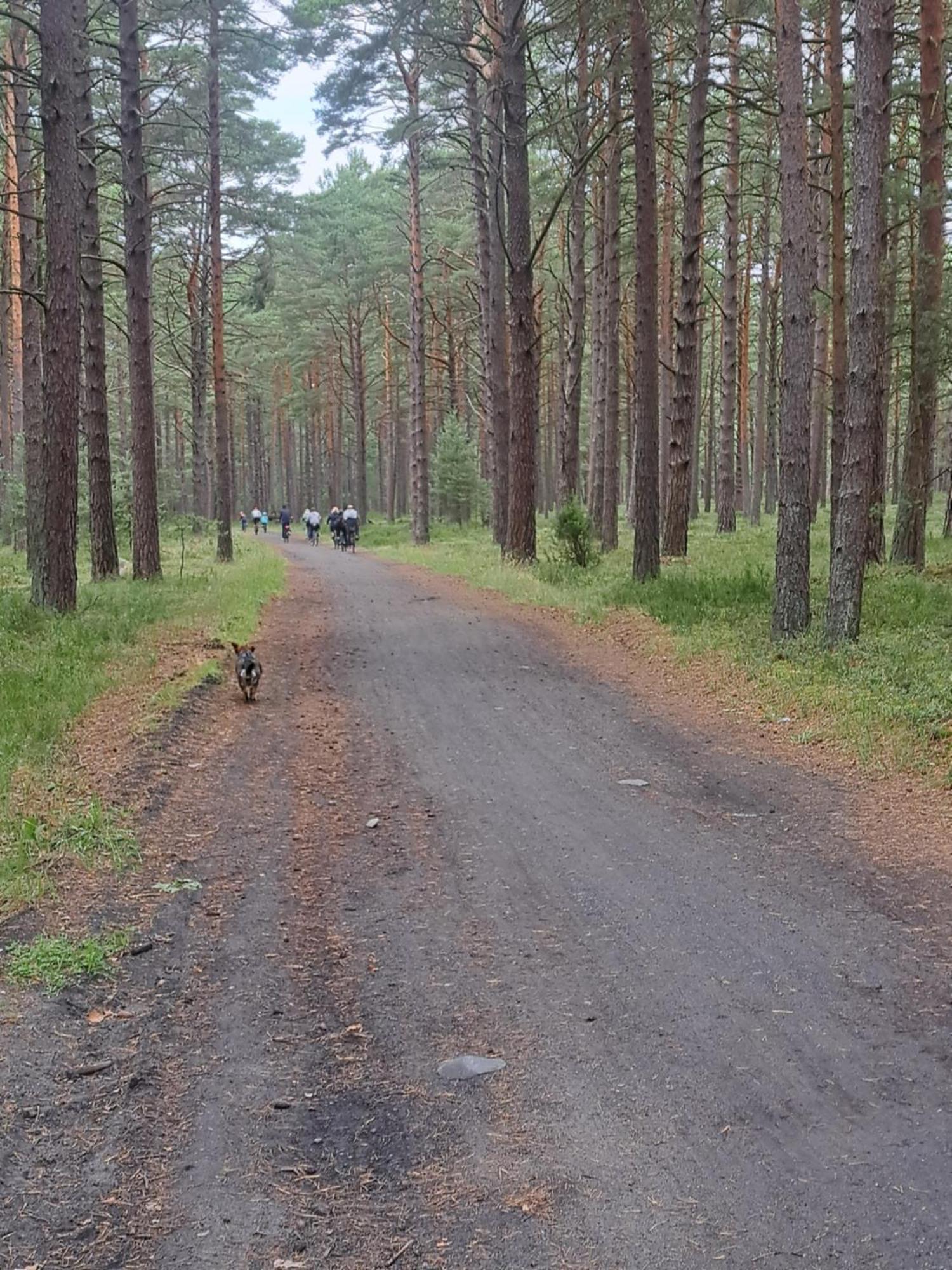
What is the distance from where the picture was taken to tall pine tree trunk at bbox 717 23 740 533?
66.9ft

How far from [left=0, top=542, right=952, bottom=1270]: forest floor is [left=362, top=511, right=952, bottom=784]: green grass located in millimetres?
737

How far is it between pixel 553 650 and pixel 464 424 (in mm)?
31845

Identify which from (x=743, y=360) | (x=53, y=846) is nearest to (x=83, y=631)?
(x=53, y=846)

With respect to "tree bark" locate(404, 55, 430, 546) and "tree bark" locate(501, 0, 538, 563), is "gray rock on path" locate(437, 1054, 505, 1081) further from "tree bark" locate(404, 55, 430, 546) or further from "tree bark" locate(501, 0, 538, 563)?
"tree bark" locate(404, 55, 430, 546)

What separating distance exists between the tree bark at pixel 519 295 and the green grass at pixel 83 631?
5.14 metres

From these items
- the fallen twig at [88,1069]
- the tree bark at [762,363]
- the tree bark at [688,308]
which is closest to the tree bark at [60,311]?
the fallen twig at [88,1069]

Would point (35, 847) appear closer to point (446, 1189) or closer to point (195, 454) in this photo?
point (446, 1189)

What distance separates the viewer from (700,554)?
60.0 ft

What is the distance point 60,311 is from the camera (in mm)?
11492

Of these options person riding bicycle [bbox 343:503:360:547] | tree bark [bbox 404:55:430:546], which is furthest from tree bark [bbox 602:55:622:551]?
person riding bicycle [bbox 343:503:360:547]

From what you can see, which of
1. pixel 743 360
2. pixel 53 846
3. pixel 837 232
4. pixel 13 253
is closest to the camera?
pixel 53 846

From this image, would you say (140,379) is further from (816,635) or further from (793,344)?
(816,635)

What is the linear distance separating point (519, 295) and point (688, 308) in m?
3.27

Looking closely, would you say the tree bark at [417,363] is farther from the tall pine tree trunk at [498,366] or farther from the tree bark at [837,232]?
the tree bark at [837,232]
